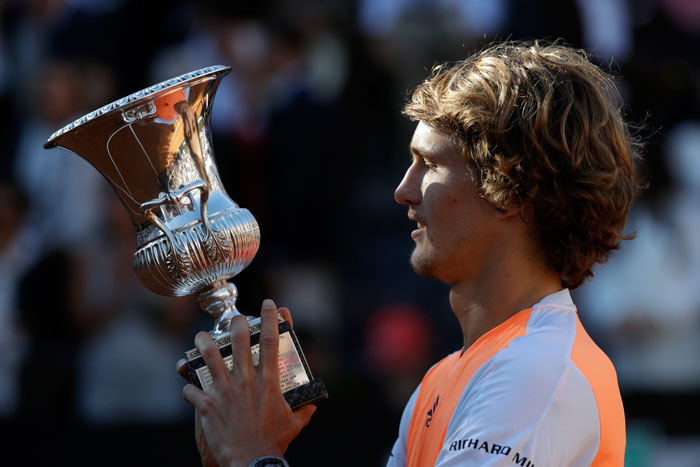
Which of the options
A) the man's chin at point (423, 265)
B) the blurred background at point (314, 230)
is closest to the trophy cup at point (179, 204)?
the man's chin at point (423, 265)

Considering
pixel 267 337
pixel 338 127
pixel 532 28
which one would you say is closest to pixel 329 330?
pixel 338 127

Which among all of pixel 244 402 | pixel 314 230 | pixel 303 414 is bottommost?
pixel 314 230

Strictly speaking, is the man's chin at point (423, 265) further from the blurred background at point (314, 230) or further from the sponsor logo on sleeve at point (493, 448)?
the blurred background at point (314, 230)

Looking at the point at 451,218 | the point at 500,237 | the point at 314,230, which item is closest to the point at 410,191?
the point at 451,218

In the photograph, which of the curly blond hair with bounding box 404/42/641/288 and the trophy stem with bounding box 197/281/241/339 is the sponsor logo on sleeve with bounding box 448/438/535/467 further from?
the trophy stem with bounding box 197/281/241/339

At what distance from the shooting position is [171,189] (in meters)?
2.51

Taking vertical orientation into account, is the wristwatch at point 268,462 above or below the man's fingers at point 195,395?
below

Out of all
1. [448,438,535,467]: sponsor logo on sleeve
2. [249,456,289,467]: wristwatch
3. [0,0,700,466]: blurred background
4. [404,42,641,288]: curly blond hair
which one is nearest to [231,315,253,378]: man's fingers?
[249,456,289,467]: wristwatch

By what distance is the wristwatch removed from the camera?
2.25 m

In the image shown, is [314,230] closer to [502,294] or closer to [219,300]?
[219,300]

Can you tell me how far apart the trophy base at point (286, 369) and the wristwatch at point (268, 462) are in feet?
0.60

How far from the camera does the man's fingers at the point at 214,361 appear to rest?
233 cm

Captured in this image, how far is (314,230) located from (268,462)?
13.1 feet

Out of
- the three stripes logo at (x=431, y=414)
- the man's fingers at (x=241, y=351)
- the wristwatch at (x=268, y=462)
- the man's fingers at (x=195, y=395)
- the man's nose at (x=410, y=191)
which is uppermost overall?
the man's nose at (x=410, y=191)
